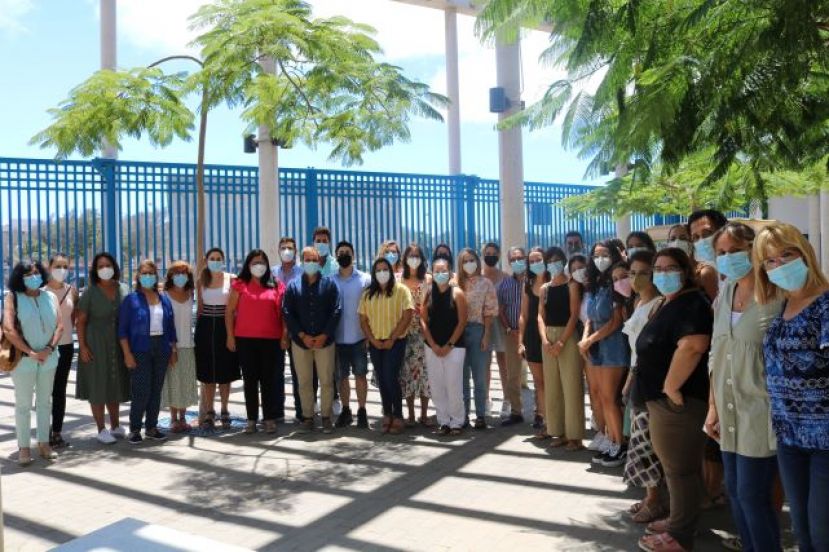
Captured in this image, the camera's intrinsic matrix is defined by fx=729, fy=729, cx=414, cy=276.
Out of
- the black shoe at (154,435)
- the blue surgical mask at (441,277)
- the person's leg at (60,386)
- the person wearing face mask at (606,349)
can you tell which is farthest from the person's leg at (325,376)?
the person wearing face mask at (606,349)

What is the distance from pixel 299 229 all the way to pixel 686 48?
9.14m

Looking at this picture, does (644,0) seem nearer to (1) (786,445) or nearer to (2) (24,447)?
(1) (786,445)

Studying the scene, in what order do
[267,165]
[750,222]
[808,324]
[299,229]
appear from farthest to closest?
[299,229] < [267,165] < [750,222] < [808,324]

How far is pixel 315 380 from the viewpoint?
25.2 feet

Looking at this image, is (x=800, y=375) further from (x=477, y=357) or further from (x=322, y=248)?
(x=322, y=248)

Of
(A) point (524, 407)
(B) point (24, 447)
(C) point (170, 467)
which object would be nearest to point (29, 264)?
(B) point (24, 447)

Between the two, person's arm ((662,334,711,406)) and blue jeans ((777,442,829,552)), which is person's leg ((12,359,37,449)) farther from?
blue jeans ((777,442,829,552))

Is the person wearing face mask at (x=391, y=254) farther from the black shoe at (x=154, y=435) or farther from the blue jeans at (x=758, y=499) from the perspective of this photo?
the blue jeans at (x=758, y=499)

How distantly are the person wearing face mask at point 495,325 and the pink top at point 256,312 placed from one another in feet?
7.33

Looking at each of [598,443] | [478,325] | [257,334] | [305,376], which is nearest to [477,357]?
[478,325]

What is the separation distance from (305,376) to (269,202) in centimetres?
448

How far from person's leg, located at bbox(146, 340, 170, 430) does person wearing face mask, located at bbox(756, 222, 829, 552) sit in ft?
18.3

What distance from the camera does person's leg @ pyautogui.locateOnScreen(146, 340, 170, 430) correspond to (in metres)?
7.09

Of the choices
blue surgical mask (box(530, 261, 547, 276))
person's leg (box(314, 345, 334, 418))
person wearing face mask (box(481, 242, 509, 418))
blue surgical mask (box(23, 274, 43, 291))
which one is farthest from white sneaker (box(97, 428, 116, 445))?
blue surgical mask (box(530, 261, 547, 276))
